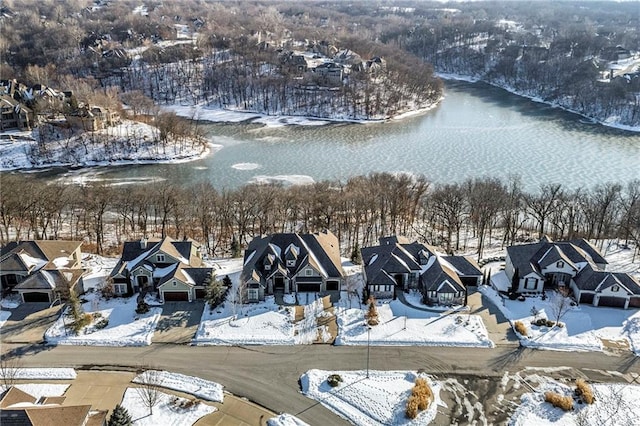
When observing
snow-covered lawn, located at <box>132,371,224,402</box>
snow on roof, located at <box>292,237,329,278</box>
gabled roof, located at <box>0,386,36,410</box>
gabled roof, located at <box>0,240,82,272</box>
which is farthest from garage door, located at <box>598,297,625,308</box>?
gabled roof, located at <box>0,240,82,272</box>

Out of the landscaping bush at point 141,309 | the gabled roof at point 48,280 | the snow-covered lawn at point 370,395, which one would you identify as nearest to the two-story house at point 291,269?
the landscaping bush at point 141,309

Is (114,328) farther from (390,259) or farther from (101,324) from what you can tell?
(390,259)

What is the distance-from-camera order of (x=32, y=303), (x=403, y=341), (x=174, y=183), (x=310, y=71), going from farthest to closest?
(x=310, y=71) → (x=174, y=183) → (x=32, y=303) → (x=403, y=341)

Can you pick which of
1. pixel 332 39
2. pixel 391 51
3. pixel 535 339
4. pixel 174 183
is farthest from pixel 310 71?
pixel 535 339

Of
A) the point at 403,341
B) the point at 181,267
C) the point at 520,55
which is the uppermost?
the point at 520,55

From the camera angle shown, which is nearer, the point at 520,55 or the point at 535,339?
the point at 535,339

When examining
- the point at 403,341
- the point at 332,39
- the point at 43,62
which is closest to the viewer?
the point at 403,341

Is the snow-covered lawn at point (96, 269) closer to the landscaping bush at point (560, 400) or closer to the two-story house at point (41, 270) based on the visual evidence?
the two-story house at point (41, 270)

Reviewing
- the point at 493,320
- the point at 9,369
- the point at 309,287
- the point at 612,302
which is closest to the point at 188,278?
the point at 309,287

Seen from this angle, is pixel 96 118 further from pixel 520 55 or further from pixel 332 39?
pixel 520 55
